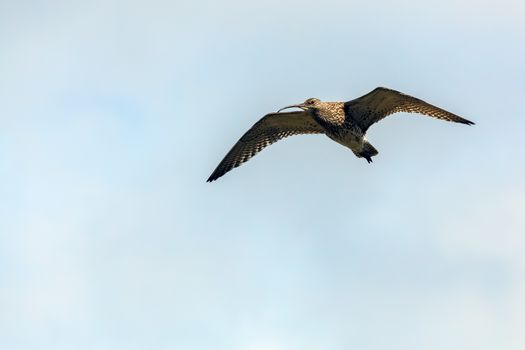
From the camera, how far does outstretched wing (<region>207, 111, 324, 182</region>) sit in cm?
2820

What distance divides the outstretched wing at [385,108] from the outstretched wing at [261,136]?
1.73m

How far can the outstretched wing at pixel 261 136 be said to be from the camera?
2820cm

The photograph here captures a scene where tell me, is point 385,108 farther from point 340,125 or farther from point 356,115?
point 340,125

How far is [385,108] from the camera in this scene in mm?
26594

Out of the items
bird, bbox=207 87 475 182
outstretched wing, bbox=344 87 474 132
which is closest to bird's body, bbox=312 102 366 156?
bird, bbox=207 87 475 182

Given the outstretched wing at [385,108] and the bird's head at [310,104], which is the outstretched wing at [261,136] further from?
the outstretched wing at [385,108]

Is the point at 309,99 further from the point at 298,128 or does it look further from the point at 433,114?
the point at 433,114

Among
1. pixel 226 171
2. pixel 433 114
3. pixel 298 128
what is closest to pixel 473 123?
pixel 433 114

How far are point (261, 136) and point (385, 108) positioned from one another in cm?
385

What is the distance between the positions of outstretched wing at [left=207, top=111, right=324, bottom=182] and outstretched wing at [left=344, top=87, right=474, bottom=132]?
1728mm

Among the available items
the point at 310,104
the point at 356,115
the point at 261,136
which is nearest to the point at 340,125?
the point at 356,115

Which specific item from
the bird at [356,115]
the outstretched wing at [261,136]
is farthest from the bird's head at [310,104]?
the outstretched wing at [261,136]

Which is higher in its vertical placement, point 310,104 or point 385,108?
point 310,104

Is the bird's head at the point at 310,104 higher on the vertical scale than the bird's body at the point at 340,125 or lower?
higher
